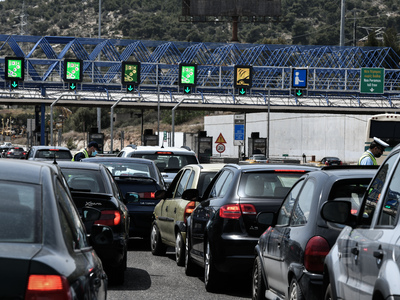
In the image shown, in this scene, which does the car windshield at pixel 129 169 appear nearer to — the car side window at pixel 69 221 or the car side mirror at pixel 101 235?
the car side mirror at pixel 101 235

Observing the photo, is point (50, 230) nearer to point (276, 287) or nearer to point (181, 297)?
point (276, 287)

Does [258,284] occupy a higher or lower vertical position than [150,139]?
higher

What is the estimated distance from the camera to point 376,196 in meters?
5.74

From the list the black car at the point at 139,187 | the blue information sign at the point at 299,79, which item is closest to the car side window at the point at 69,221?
the black car at the point at 139,187

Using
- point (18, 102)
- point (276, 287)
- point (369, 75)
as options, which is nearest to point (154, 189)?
point (276, 287)

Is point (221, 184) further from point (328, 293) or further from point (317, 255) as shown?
point (328, 293)

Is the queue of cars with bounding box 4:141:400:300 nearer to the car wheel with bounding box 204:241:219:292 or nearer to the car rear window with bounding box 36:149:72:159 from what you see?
the car wheel with bounding box 204:241:219:292

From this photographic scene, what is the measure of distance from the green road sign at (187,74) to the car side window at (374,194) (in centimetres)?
5415

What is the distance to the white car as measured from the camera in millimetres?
21094

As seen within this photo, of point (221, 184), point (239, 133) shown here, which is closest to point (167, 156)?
point (221, 184)

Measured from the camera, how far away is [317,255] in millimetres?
7234

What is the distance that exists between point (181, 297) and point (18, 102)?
57.3m

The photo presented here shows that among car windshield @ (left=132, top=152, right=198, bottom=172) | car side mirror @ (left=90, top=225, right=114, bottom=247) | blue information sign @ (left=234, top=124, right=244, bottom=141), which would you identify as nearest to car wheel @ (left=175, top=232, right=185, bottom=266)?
car side mirror @ (left=90, top=225, right=114, bottom=247)

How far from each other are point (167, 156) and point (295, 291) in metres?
14.6
